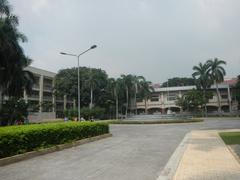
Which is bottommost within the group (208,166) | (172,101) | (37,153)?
(208,166)

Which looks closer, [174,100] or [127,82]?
[127,82]

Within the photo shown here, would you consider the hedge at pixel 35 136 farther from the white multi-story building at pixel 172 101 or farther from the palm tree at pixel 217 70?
the white multi-story building at pixel 172 101

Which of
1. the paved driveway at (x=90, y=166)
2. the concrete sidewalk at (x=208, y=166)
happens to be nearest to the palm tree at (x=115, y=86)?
the paved driveway at (x=90, y=166)

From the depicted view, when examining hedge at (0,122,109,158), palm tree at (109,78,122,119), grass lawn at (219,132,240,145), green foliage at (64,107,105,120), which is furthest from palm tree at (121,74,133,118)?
hedge at (0,122,109,158)

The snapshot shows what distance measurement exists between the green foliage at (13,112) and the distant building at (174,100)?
50.2 metres

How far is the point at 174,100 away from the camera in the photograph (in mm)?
87625

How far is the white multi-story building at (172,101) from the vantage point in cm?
8144

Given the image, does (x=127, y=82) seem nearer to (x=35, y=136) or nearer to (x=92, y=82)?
(x=92, y=82)

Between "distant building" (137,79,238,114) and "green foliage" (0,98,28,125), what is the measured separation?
50.2 meters

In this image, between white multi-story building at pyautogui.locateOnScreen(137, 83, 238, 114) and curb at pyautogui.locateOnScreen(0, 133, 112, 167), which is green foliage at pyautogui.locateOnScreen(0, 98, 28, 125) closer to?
curb at pyautogui.locateOnScreen(0, 133, 112, 167)

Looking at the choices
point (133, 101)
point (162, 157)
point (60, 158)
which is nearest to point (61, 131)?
point (60, 158)

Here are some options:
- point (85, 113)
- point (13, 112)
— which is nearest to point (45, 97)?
point (85, 113)

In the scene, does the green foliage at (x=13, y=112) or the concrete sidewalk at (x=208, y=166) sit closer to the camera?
the concrete sidewalk at (x=208, y=166)

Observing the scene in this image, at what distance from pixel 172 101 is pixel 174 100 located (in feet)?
3.23
